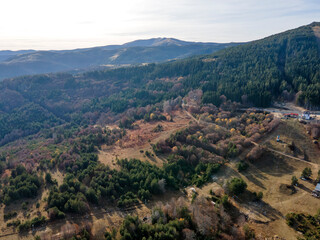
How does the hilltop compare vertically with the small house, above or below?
below

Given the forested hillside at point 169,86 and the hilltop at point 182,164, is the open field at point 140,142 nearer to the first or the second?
the hilltop at point 182,164

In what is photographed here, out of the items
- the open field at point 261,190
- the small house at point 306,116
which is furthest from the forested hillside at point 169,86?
the open field at point 261,190

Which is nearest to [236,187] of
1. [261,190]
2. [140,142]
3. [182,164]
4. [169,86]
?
[261,190]

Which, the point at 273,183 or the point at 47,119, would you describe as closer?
the point at 273,183

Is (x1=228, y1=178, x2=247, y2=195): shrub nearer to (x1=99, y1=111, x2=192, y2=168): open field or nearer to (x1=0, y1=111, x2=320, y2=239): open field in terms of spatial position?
(x1=0, y1=111, x2=320, y2=239): open field

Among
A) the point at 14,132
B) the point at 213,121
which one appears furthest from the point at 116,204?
the point at 14,132

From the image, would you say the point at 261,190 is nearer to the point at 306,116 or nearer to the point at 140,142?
the point at 306,116

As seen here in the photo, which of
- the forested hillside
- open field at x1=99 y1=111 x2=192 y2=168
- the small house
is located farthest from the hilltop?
the small house

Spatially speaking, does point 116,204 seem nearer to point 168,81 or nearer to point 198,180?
point 198,180

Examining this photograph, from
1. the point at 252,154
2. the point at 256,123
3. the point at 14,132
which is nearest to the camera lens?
the point at 252,154
